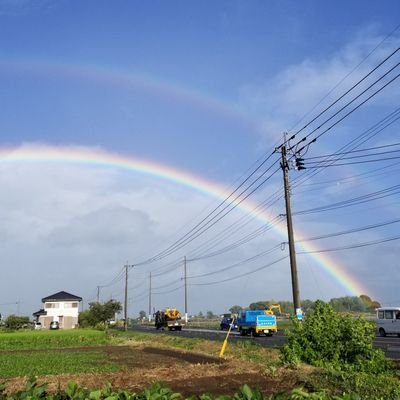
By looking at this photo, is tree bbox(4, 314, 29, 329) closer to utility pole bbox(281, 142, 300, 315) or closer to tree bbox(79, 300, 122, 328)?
tree bbox(79, 300, 122, 328)

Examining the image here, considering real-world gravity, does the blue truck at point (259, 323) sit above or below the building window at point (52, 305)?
below

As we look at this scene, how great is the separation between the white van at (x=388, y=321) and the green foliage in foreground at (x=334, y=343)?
2873cm

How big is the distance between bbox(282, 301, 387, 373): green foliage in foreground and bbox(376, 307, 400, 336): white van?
2873 centimetres

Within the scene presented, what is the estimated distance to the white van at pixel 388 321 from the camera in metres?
43.6

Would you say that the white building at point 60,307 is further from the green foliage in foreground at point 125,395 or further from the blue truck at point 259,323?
the green foliage in foreground at point 125,395

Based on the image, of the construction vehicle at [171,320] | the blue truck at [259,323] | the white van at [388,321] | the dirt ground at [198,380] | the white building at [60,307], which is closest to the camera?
the dirt ground at [198,380]

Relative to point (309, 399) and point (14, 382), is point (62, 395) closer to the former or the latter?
point (309, 399)

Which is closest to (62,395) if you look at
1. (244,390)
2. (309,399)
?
(244,390)

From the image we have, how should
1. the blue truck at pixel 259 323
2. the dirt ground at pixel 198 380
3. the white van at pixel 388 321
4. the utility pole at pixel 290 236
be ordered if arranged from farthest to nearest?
1. the blue truck at pixel 259 323
2. the white van at pixel 388 321
3. the utility pole at pixel 290 236
4. the dirt ground at pixel 198 380

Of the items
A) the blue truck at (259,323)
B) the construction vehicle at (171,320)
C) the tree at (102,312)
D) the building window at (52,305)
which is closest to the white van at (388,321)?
the blue truck at (259,323)

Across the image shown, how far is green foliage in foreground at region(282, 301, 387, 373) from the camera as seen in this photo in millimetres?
16062

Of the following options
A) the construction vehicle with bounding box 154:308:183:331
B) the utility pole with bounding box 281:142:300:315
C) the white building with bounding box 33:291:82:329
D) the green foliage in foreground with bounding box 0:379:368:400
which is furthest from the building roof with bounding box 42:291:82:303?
the green foliage in foreground with bounding box 0:379:368:400

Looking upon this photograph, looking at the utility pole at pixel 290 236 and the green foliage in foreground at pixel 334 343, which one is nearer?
the green foliage in foreground at pixel 334 343

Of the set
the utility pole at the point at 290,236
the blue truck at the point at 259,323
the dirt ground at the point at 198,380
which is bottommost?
the dirt ground at the point at 198,380
